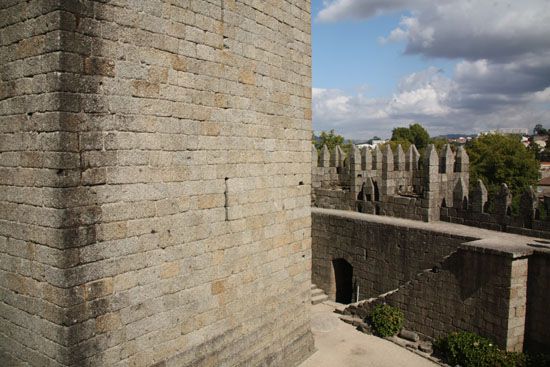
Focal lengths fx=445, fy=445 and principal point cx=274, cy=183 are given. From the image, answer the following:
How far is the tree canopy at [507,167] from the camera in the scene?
1166 inches

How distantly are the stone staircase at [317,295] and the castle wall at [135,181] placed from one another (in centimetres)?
643

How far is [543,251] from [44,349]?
886cm

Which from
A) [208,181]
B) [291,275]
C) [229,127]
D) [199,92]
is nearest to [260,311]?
[291,275]

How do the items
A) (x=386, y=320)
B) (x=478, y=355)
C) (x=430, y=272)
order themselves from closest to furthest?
(x=478, y=355) → (x=430, y=272) → (x=386, y=320)

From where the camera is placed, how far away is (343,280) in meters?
14.7

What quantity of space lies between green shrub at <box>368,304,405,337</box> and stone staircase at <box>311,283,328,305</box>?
7.53 feet

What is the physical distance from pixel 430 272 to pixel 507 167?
75.3 feet

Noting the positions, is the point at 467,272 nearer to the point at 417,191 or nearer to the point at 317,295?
the point at 417,191

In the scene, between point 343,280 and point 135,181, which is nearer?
point 135,181

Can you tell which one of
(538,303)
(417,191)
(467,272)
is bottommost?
(538,303)

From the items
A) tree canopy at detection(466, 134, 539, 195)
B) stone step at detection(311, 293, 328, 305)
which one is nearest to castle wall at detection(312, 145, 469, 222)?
stone step at detection(311, 293, 328, 305)

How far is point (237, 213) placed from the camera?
21.2 ft

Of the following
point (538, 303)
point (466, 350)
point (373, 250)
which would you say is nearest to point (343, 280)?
point (373, 250)

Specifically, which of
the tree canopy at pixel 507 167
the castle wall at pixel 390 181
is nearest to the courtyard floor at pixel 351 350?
the castle wall at pixel 390 181
